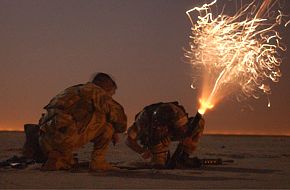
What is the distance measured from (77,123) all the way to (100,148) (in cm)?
57

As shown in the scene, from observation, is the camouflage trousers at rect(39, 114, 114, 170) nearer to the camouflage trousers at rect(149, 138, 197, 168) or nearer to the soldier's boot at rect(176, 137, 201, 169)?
the camouflage trousers at rect(149, 138, 197, 168)

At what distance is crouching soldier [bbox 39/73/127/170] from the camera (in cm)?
863

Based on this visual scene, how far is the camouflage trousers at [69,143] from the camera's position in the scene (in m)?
8.61

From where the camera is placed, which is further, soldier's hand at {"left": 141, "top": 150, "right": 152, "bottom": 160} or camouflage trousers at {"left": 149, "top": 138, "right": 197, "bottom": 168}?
soldier's hand at {"left": 141, "top": 150, "right": 152, "bottom": 160}

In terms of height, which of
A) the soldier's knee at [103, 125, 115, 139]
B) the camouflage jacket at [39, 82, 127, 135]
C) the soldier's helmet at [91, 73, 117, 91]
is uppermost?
the soldier's helmet at [91, 73, 117, 91]

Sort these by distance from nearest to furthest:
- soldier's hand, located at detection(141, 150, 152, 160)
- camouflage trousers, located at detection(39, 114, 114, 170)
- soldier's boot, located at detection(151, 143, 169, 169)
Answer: camouflage trousers, located at detection(39, 114, 114, 170), soldier's boot, located at detection(151, 143, 169, 169), soldier's hand, located at detection(141, 150, 152, 160)

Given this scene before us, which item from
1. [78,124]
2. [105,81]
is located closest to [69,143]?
[78,124]

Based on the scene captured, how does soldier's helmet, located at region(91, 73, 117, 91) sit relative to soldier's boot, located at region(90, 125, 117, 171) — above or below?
above

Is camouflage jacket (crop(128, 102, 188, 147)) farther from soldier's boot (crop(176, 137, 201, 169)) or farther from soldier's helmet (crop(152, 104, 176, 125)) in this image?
soldier's boot (crop(176, 137, 201, 169))

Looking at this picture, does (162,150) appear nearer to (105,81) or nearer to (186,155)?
(186,155)

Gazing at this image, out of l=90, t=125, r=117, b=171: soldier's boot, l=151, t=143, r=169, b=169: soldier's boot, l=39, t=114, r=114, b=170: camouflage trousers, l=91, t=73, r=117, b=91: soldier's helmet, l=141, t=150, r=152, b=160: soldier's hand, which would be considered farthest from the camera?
l=141, t=150, r=152, b=160: soldier's hand

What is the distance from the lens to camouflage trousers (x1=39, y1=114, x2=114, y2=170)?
861cm

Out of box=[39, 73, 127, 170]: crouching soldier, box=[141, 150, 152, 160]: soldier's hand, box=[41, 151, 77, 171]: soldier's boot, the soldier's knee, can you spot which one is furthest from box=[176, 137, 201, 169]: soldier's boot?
box=[41, 151, 77, 171]: soldier's boot

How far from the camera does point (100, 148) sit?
8.93m
